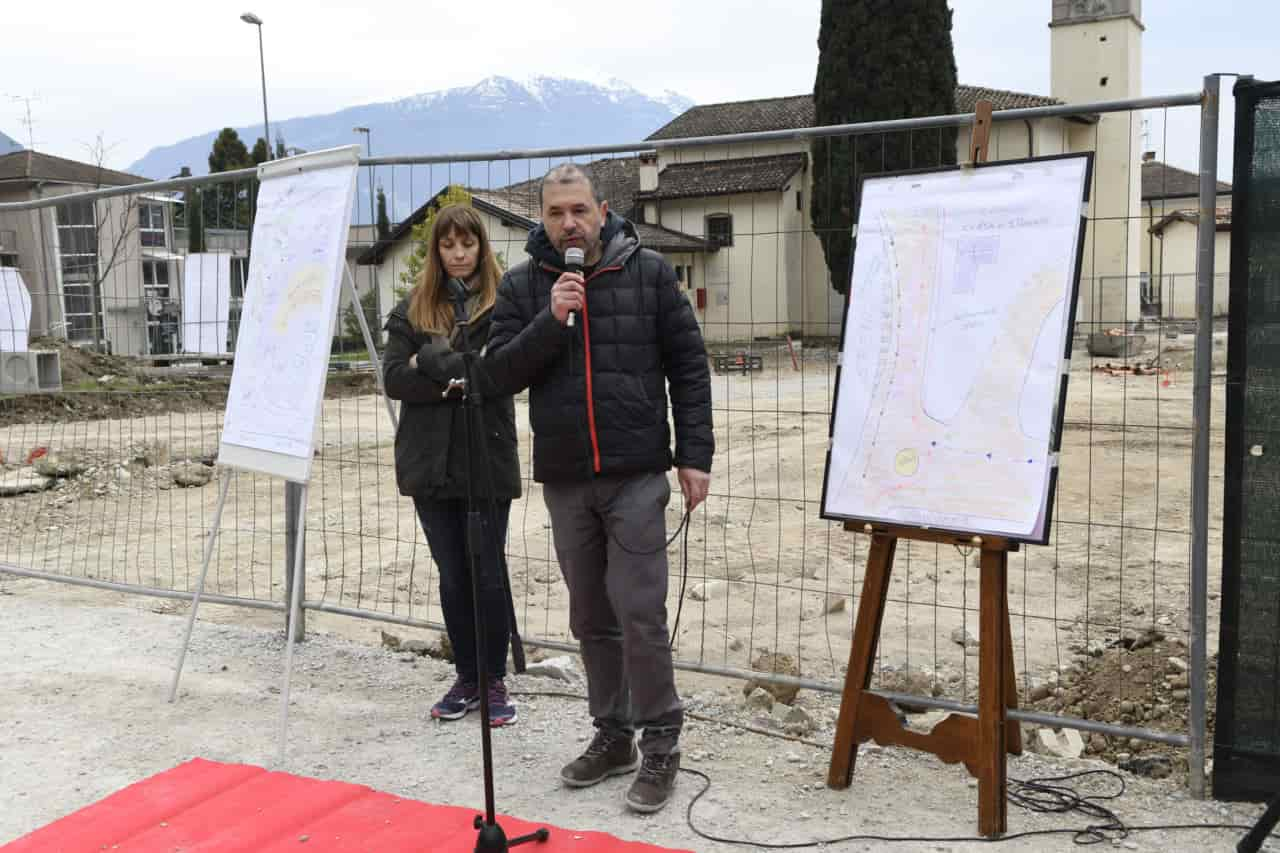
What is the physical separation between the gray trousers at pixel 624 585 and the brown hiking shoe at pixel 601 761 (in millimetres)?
130

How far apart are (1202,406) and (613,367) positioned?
72.6 inches

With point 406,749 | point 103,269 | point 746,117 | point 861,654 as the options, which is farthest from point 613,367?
point 746,117

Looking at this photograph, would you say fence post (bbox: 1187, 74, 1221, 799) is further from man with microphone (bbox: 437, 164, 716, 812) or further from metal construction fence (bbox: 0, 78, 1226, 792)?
man with microphone (bbox: 437, 164, 716, 812)

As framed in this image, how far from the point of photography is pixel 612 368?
3.63 metres

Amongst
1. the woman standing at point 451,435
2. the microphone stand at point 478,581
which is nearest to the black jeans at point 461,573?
the woman standing at point 451,435

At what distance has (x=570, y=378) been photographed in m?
3.65

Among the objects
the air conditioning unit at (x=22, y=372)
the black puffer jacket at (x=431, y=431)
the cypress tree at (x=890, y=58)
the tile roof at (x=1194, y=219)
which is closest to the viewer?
the tile roof at (x=1194, y=219)

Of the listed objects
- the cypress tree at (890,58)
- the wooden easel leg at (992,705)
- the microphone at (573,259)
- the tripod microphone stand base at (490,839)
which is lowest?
the tripod microphone stand base at (490,839)

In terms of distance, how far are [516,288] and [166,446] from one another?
449 inches

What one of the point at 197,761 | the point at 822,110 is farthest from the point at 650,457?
the point at 822,110

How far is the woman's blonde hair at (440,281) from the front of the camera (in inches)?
168

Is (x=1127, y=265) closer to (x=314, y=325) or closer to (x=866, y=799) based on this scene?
(x=866, y=799)

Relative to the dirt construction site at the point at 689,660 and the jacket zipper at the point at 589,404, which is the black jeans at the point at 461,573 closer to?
the dirt construction site at the point at 689,660

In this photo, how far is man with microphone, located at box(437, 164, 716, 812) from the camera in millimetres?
3611
